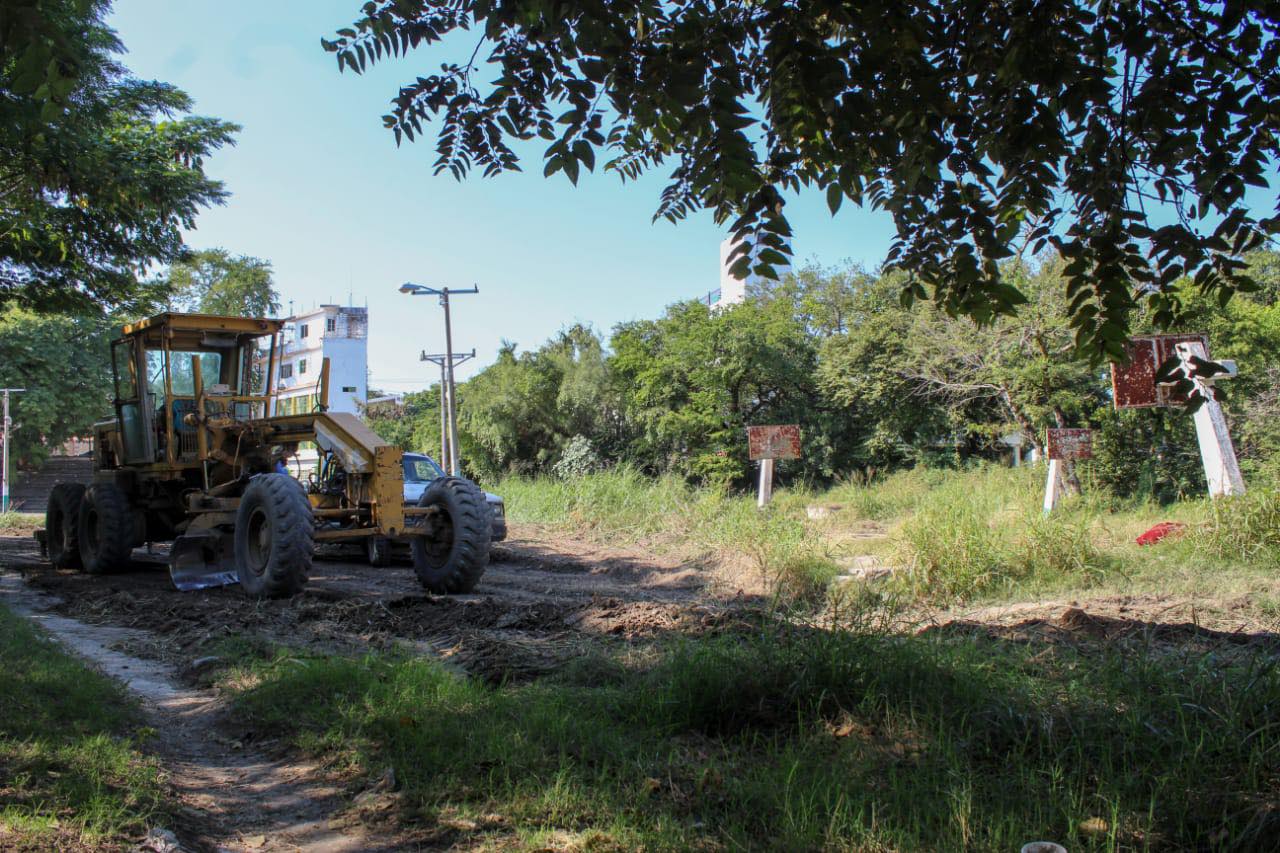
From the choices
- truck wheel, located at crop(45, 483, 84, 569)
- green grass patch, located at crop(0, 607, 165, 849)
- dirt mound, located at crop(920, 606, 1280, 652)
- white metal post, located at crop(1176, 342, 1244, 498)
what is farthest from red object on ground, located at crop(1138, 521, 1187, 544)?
truck wheel, located at crop(45, 483, 84, 569)

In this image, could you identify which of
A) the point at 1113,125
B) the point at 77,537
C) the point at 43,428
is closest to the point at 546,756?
the point at 1113,125

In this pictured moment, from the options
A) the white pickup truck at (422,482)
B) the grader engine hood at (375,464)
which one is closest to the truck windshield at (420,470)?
the white pickup truck at (422,482)

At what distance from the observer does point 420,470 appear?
634 inches

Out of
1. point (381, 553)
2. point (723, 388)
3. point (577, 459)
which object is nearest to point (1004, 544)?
point (381, 553)

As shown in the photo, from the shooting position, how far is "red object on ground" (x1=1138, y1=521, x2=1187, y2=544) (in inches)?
412

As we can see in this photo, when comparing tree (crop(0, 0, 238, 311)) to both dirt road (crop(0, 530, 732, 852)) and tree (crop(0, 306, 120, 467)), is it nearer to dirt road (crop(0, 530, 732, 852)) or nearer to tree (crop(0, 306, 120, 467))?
dirt road (crop(0, 530, 732, 852))

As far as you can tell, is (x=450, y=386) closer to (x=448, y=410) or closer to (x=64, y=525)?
(x=448, y=410)

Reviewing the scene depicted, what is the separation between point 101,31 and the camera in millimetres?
13375

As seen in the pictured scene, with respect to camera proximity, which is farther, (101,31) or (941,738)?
(101,31)

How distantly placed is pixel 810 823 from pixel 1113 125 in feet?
10.4

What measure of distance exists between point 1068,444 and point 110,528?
487 inches

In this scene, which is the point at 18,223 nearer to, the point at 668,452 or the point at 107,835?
the point at 107,835

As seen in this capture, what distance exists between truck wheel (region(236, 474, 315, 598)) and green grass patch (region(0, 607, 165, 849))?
317cm

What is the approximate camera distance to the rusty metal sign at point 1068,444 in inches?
480
